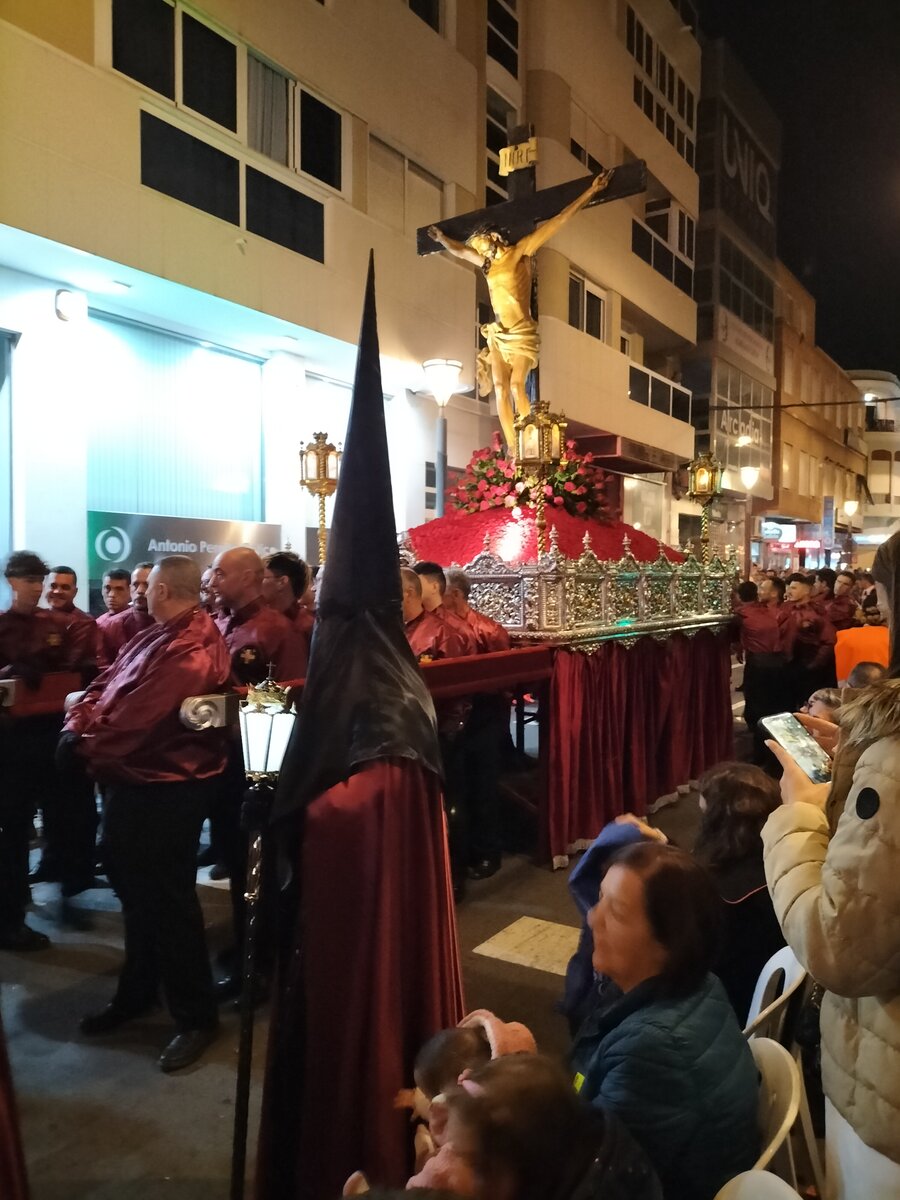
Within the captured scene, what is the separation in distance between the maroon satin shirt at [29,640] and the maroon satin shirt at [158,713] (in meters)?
1.81

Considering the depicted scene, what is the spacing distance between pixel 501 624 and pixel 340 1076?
4.17m

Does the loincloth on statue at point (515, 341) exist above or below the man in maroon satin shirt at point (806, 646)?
above

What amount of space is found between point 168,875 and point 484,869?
2701 mm

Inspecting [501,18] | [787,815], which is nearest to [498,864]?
[787,815]

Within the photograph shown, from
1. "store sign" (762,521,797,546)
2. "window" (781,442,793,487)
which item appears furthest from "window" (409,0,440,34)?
"store sign" (762,521,797,546)

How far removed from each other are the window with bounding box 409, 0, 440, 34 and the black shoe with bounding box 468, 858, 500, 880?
39.2 feet

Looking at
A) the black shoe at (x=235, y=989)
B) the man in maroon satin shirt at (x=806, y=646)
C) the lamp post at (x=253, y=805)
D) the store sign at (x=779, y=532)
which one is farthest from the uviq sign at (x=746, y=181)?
the lamp post at (x=253, y=805)

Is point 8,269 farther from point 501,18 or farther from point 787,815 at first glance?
point 501,18

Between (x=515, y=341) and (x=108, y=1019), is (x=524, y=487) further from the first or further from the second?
(x=108, y=1019)

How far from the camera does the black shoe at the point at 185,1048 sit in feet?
10.7

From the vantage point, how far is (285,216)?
9914 mm

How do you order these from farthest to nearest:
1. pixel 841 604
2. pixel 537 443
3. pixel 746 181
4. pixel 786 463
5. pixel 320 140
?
1. pixel 786 463
2. pixel 746 181
3. pixel 320 140
4. pixel 841 604
5. pixel 537 443

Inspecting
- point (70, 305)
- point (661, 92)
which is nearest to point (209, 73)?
point (70, 305)

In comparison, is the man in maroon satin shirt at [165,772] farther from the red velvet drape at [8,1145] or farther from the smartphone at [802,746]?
the smartphone at [802,746]
